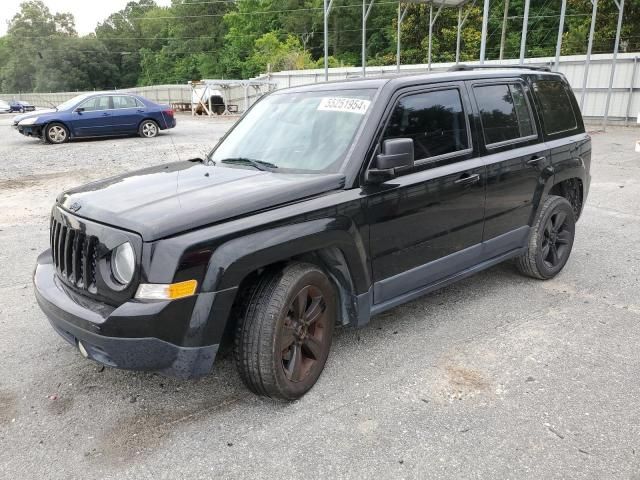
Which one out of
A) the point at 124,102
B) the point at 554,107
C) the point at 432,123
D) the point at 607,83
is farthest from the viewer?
the point at 607,83

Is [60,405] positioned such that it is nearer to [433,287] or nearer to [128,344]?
[128,344]

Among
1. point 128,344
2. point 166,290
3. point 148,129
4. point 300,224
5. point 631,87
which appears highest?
point 631,87

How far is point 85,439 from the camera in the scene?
2.73 m

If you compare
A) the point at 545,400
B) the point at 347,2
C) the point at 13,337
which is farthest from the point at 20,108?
the point at 545,400

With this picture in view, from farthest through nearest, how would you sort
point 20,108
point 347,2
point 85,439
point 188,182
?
1. point 347,2
2. point 20,108
3. point 188,182
4. point 85,439

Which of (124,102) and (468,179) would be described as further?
(124,102)

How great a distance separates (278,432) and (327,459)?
0.34m

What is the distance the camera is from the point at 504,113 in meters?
4.21

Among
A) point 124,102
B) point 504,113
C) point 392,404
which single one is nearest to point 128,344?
point 392,404

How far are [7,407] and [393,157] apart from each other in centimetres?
269

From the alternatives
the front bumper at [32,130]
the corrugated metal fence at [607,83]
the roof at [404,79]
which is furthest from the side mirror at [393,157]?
the corrugated metal fence at [607,83]

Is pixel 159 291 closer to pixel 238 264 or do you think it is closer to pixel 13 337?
pixel 238 264

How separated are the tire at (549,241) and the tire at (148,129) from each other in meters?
14.9

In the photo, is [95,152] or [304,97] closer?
[304,97]
